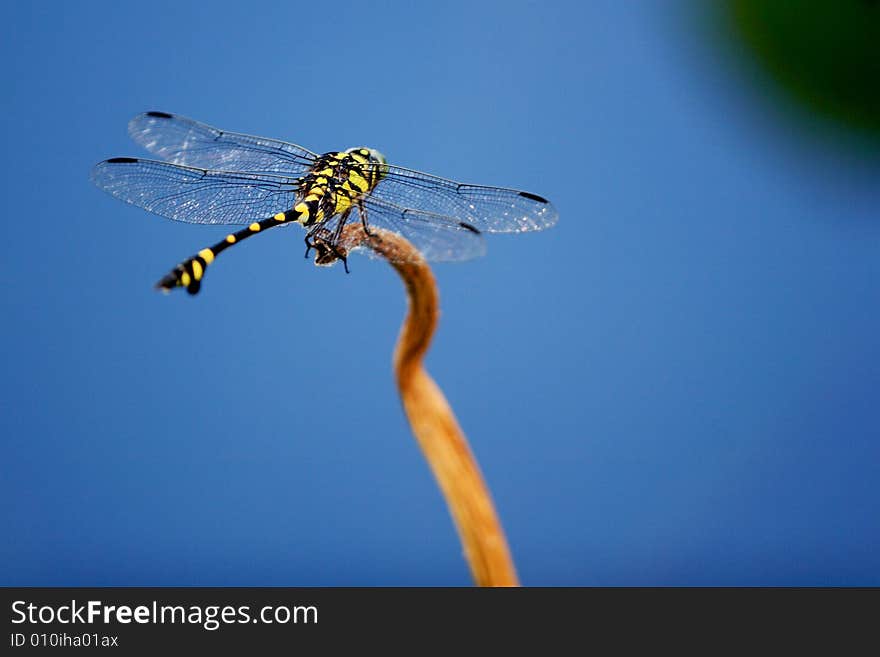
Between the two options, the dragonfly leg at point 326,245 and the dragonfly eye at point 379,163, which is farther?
the dragonfly eye at point 379,163

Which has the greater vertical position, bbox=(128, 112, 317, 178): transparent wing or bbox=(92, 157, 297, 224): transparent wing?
bbox=(128, 112, 317, 178): transparent wing

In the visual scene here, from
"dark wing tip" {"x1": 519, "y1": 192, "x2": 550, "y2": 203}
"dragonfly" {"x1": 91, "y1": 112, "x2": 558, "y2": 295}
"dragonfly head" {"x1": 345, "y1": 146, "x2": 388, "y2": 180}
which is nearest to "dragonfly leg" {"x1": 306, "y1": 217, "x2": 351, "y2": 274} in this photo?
"dragonfly" {"x1": 91, "y1": 112, "x2": 558, "y2": 295}

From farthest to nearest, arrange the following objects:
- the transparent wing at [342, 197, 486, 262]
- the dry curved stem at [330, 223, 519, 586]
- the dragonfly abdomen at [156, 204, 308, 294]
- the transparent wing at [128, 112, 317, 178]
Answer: the transparent wing at [128, 112, 317, 178], the transparent wing at [342, 197, 486, 262], the dragonfly abdomen at [156, 204, 308, 294], the dry curved stem at [330, 223, 519, 586]

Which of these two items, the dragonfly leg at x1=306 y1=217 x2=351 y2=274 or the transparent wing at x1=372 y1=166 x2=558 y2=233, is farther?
the transparent wing at x1=372 y1=166 x2=558 y2=233

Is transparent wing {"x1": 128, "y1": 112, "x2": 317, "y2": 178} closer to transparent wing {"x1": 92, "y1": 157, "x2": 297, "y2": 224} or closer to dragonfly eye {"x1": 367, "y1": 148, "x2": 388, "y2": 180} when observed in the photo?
transparent wing {"x1": 92, "y1": 157, "x2": 297, "y2": 224}

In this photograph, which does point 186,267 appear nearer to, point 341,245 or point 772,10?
point 341,245

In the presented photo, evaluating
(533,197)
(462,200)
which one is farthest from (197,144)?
(533,197)

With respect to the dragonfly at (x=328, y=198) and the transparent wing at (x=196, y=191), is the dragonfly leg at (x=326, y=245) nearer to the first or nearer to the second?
the dragonfly at (x=328, y=198)

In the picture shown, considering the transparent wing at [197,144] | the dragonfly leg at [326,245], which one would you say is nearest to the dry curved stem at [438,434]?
the dragonfly leg at [326,245]

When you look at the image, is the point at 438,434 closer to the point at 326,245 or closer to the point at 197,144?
the point at 326,245
